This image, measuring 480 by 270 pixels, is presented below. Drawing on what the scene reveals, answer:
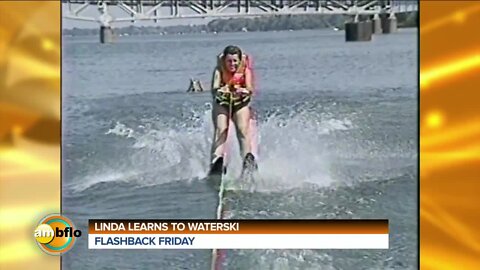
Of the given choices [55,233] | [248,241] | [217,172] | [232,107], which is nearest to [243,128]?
[232,107]

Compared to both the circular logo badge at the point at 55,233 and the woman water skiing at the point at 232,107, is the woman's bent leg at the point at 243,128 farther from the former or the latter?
the circular logo badge at the point at 55,233

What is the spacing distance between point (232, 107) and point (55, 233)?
0.96 m

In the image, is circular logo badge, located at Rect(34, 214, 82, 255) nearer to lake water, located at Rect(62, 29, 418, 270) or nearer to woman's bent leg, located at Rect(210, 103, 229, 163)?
lake water, located at Rect(62, 29, 418, 270)

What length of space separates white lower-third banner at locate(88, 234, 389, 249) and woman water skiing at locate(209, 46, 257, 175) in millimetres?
300

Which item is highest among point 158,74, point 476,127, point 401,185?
point 158,74

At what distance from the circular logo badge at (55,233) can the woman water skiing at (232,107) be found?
67 centimetres

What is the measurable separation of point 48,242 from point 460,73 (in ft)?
6.43

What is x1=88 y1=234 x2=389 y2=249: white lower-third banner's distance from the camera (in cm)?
367

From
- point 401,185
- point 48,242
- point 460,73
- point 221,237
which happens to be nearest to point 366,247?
point 401,185

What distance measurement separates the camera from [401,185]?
3695mm

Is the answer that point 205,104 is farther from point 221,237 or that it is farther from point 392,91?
point 392,91

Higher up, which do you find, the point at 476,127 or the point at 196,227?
the point at 476,127

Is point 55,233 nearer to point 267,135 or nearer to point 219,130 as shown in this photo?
point 219,130

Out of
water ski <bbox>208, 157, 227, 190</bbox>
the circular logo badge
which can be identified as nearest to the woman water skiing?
water ski <bbox>208, 157, 227, 190</bbox>
